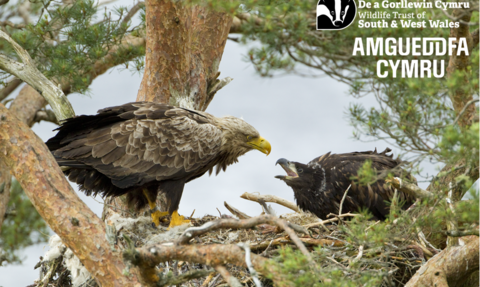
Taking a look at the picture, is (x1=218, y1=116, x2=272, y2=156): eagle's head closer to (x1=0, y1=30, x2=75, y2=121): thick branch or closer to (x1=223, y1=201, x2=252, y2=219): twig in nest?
(x1=223, y1=201, x2=252, y2=219): twig in nest

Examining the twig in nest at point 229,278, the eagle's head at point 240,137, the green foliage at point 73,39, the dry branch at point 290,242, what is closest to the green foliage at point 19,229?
the green foliage at point 73,39

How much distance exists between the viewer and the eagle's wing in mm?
5000

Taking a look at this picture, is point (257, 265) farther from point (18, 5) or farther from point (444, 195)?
point (18, 5)

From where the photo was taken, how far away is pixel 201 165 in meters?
5.38

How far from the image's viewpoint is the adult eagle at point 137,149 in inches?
197

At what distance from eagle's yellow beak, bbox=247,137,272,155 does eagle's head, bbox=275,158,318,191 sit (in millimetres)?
313

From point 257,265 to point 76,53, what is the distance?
506 centimetres

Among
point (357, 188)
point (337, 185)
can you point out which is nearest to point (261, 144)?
point (337, 185)

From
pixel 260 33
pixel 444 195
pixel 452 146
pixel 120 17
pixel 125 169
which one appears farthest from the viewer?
pixel 120 17

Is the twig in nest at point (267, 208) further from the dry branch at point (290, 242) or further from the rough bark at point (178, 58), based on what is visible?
the rough bark at point (178, 58)

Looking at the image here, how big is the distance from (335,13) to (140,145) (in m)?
3.13

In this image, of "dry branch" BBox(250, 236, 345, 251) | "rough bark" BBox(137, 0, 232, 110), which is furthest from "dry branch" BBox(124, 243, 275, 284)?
"rough bark" BBox(137, 0, 232, 110)

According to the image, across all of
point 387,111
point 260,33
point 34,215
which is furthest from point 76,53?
point 387,111

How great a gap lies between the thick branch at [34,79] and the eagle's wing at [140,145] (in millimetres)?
495
